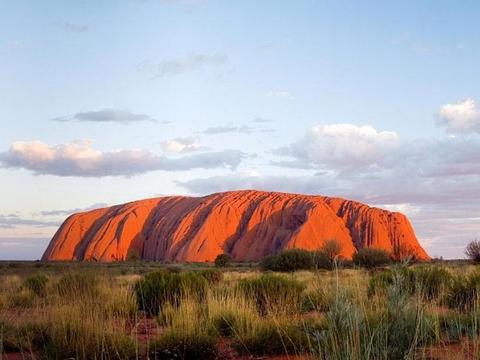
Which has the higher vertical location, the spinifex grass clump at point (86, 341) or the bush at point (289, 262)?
the spinifex grass clump at point (86, 341)

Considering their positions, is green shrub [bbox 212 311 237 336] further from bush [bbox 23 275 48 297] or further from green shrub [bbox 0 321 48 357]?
bush [bbox 23 275 48 297]

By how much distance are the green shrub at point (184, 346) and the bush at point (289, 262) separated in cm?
3001

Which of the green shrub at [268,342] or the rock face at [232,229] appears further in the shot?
the rock face at [232,229]

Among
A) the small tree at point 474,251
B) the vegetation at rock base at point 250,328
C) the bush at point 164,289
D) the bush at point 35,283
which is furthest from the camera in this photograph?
the small tree at point 474,251

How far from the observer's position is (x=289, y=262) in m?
38.1

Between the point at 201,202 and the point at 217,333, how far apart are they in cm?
8341

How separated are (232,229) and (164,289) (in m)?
71.5

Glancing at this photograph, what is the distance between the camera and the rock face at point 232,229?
78.6 m

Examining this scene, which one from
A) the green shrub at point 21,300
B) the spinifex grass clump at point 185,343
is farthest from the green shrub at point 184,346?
the green shrub at point 21,300

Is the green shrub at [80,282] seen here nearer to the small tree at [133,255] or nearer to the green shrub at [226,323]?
the green shrub at [226,323]

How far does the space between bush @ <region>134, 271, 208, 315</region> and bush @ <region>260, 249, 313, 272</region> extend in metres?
24.3

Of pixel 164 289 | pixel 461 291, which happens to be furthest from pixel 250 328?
pixel 461 291

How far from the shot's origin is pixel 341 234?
7975 centimetres

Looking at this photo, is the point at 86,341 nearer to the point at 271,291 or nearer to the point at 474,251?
the point at 271,291
